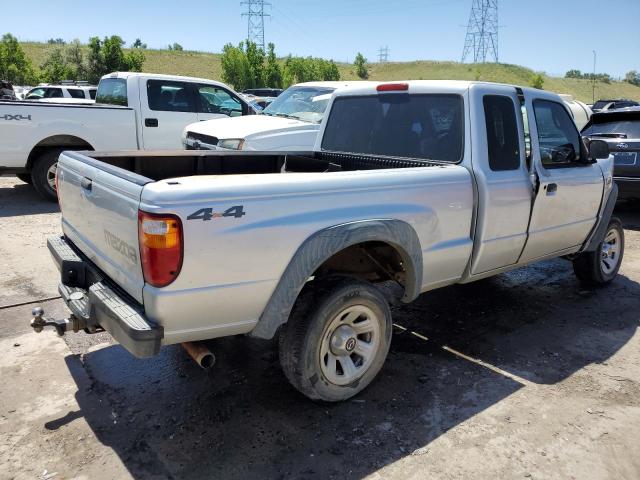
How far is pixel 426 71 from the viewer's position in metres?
101

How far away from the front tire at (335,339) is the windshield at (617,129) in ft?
22.5

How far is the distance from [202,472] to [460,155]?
8.72 feet

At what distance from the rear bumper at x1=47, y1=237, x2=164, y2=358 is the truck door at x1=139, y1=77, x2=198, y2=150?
601 centimetres

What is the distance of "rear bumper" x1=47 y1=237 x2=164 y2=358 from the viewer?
2547mm

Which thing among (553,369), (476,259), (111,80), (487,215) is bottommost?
(553,369)

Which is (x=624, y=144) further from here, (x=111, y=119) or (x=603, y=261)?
(x=111, y=119)

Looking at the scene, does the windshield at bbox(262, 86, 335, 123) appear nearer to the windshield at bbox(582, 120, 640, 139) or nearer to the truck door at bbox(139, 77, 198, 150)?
the truck door at bbox(139, 77, 198, 150)

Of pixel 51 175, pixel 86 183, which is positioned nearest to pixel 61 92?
pixel 51 175

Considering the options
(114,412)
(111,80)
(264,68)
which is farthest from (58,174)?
(264,68)

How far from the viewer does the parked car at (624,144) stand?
8109 mm

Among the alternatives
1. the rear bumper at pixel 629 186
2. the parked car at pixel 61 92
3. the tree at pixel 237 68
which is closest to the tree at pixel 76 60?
the tree at pixel 237 68

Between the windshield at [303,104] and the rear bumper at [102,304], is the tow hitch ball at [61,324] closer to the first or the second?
the rear bumper at [102,304]

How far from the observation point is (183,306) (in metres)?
2.60

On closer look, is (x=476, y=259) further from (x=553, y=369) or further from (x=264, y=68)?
(x=264, y=68)
